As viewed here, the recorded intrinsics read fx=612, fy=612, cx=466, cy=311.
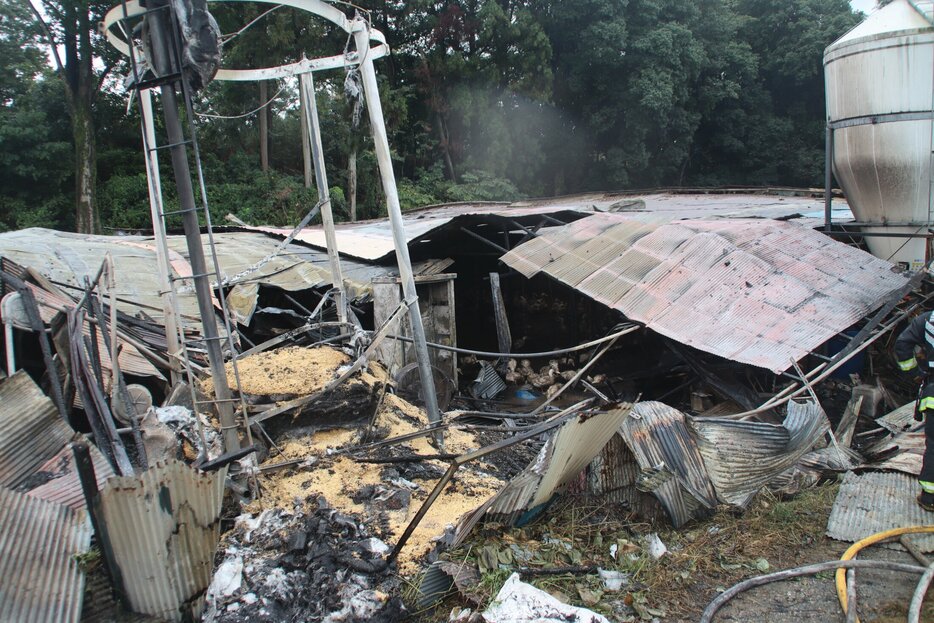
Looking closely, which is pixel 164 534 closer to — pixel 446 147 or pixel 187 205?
pixel 187 205

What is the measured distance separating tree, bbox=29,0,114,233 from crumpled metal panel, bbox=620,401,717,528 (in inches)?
749

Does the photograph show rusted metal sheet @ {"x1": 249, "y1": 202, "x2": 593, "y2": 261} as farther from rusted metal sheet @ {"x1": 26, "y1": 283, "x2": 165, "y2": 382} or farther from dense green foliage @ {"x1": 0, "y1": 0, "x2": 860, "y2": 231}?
dense green foliage @ {"x1": 0, "y1": 0, "x2": 860, "y2": 231}

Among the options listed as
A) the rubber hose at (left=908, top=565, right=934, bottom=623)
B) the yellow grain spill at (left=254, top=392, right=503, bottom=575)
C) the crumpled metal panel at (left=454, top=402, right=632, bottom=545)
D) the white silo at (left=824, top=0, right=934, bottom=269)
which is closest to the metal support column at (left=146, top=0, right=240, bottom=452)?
the yellow grain spill at (left=254, top=392, right=503, bottom=575)

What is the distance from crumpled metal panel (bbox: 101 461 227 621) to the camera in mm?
2625

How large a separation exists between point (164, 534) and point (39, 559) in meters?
0.53

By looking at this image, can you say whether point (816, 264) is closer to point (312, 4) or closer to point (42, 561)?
point (312, 4)

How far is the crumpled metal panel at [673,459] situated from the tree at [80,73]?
19029 mm

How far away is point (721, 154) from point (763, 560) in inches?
1232

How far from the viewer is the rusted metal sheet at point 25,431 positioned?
10.8 ft

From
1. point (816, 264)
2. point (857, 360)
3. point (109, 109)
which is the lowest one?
point (857, 360)

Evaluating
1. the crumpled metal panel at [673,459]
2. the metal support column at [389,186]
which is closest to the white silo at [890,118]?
the crumpled metal panel at [673,459]

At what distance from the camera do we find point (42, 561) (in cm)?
269

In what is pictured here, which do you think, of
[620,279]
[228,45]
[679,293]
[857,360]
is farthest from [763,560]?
[228,45]

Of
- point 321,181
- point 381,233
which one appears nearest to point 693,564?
point 321,181
